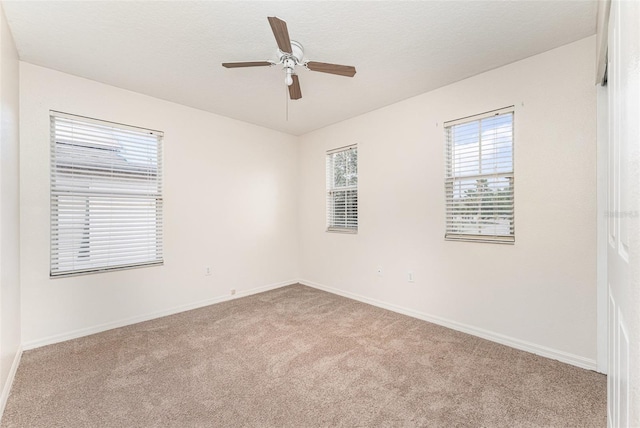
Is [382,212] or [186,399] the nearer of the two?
[186,399]

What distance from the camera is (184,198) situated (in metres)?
3.60

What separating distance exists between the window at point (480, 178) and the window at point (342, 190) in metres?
1.40

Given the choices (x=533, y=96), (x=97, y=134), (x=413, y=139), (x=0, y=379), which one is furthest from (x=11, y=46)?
(x=533, y=96)

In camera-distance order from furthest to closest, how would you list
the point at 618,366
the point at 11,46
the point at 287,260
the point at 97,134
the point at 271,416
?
1. the point at 287,260
2. the point at 97,134
3. the point at 11,46
4. the point at 271,416
5. the point at 618,366

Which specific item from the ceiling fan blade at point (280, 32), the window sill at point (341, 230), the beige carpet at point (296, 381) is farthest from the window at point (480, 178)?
the ceiling fan blade at point (280, 32)

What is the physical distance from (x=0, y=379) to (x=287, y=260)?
340 centimetres

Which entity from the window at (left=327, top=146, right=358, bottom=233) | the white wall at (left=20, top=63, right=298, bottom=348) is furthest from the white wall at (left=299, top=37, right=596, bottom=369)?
the white wall at (left=20, top=63, right=298, bottom=348)

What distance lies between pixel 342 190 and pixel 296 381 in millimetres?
2827

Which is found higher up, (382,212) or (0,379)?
(382,212)

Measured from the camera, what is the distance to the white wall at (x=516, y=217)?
2.22m

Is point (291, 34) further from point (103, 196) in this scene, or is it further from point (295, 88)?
point (103, 196)

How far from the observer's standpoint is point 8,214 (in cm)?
209

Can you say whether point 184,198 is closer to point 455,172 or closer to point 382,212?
point 382,212

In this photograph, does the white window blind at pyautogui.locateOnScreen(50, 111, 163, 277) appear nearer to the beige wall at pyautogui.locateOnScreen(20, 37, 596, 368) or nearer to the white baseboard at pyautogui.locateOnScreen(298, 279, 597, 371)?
the beige wall at pyautogui.locateOnScreen(20, 37, 596, 368)
